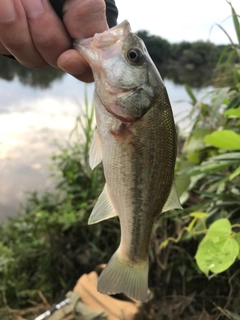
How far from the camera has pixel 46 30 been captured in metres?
1.10

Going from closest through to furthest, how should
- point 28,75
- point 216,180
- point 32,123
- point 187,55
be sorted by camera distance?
point 216,180 < point 32,123 < point 187,55 < point 28,75

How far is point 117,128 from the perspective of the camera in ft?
3.73

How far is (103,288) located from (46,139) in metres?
4.86

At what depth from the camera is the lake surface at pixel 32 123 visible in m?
4.65

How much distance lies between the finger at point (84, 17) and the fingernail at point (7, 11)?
0.16 m

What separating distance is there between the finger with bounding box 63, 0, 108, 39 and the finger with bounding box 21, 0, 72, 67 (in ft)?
0.09

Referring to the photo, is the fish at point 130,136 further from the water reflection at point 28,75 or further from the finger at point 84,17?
the water reflection at point 28,75

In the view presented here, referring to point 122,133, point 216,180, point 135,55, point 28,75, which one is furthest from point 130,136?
point 28,75

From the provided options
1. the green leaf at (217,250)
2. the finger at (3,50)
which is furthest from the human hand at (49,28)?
the green leaf at (217,250)

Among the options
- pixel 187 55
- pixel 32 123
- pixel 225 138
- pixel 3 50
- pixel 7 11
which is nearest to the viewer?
pixel 7 11

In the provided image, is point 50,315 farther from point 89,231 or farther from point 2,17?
point 2,17

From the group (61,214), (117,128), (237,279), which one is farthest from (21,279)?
(117,128)

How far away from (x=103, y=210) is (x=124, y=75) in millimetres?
436

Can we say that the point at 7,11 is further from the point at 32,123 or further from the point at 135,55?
the point at 32,123
